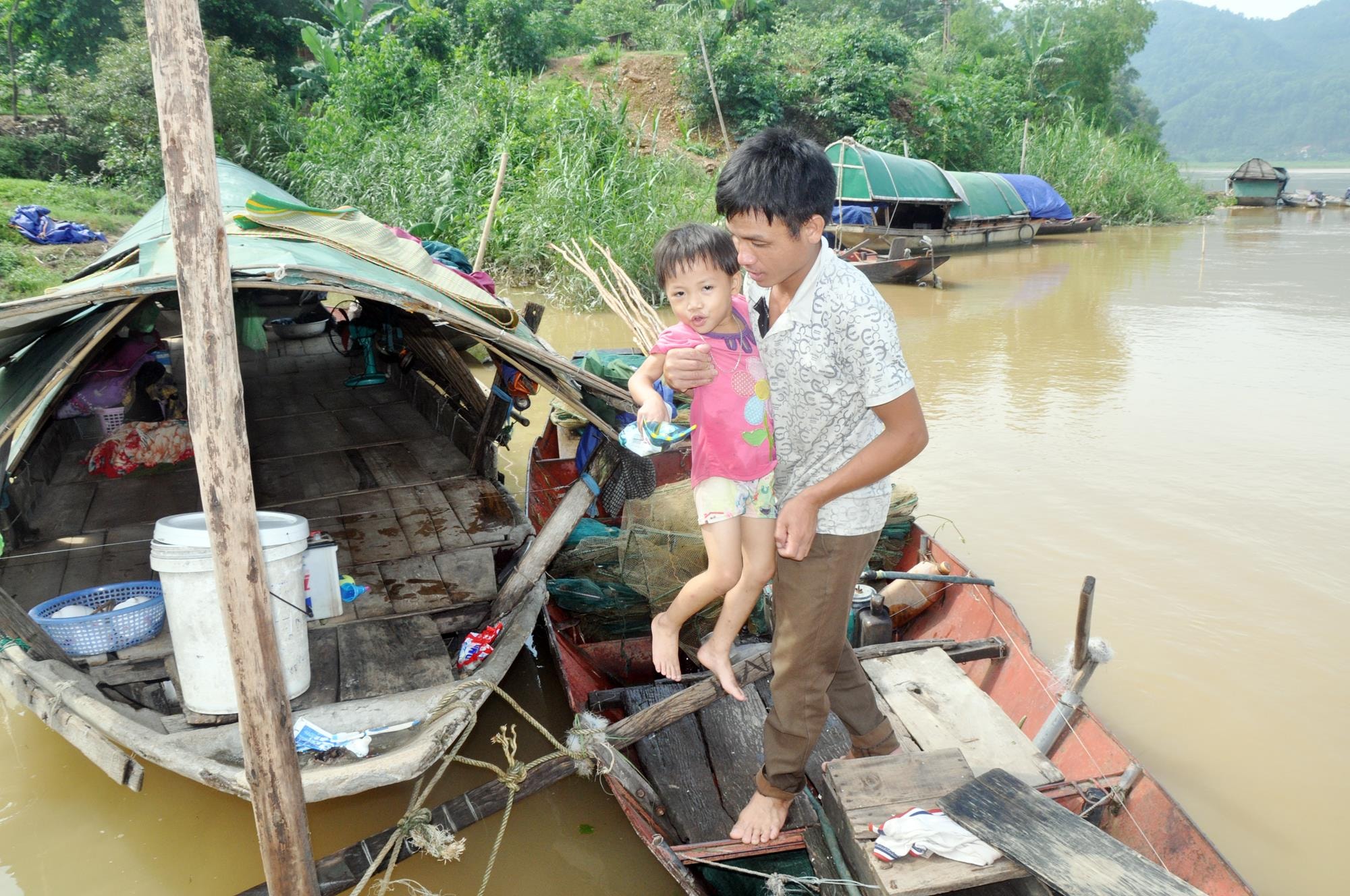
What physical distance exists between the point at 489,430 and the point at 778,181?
3.27 meters

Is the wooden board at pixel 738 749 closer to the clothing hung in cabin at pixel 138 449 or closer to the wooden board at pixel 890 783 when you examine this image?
the wooden board at pixel 890 783

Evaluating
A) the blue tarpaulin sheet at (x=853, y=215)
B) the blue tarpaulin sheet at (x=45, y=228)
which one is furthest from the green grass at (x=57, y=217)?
the blue tarpaulin sheet at (x=853, y=215)

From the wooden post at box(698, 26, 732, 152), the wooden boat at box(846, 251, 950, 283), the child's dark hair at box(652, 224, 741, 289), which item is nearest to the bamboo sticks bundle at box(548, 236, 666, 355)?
the child's dark hair at box(652, 224, 741, 289)

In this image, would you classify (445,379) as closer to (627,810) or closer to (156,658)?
(156,658)

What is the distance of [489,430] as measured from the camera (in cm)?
494

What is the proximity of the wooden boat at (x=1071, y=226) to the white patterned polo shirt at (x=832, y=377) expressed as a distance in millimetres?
21523

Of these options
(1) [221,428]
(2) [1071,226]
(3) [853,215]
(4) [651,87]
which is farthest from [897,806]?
(2) [1071,226]

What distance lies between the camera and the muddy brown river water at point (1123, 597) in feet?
10.9

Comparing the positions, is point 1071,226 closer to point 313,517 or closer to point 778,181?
point 313,517

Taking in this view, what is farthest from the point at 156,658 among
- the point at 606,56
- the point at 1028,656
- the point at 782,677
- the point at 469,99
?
the point at 606,56

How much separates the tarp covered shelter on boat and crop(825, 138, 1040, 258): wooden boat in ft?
38.7

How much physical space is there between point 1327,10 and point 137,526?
20593 cm

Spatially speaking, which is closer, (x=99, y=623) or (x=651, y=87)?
(x=99, y=623)

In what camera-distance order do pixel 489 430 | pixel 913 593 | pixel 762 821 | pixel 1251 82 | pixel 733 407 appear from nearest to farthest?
pixel 733 407 < pixel 762 821 < pixel 913 593 < pixel 489 430 < pixel 1251 82
